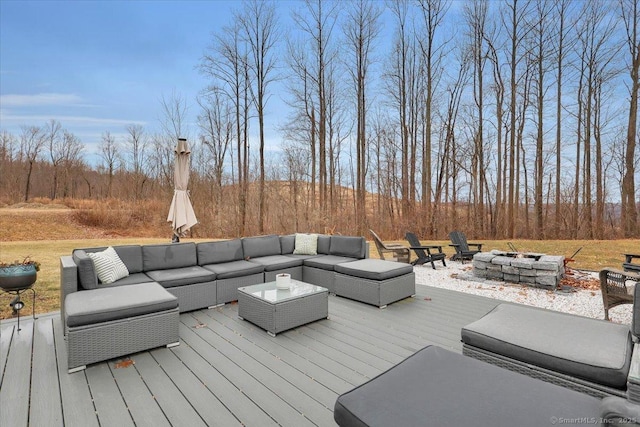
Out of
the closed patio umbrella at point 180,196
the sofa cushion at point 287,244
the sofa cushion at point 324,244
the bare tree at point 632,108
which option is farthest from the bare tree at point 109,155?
the bare tree at point 632,108

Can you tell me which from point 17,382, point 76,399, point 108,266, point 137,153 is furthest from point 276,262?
point 137,153

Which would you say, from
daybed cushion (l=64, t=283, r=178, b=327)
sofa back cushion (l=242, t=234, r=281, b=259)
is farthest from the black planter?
sofa back cushion (l=242, t=234, r=281, b=259)

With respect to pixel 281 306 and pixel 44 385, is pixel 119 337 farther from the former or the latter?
pixel 281 306

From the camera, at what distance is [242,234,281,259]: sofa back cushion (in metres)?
5.17

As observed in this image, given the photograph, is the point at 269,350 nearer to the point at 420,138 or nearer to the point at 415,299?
the point at 415,299

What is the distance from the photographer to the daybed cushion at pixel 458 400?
1229mm

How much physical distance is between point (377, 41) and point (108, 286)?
13062 millimetres

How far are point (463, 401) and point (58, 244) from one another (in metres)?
12.9

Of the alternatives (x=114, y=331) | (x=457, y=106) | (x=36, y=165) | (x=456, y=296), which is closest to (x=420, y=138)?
(x=457, y=106)

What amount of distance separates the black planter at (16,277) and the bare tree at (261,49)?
31.6 ft

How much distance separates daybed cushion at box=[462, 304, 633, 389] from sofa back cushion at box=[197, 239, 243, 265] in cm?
367

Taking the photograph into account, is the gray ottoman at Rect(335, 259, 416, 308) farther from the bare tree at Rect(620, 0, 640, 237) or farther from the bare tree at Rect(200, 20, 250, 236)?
the bare tree at Rect(620, 0, 640, 237)

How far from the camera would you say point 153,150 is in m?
19.6

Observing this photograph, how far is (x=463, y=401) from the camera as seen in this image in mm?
1349
